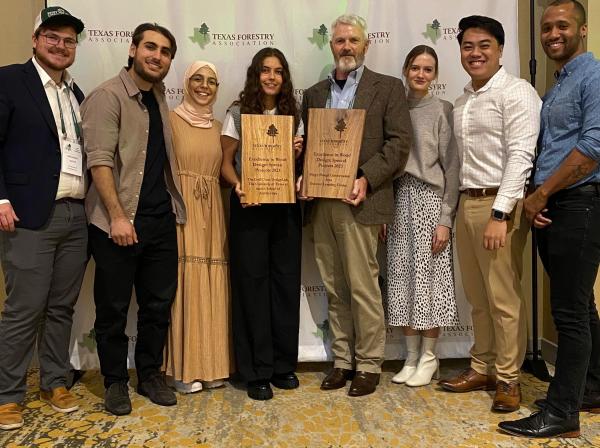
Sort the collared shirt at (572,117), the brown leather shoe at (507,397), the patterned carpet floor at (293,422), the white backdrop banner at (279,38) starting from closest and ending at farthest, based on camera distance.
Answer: the collared shirt at (572,117), the patterned carpet floor at (293,422), the brown leather shoe at (507,397), the white backdrop banner at (279,38)

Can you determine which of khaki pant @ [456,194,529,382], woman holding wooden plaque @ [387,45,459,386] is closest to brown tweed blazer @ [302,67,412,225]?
woman holding wooden plaque @ [387,45,459,386]

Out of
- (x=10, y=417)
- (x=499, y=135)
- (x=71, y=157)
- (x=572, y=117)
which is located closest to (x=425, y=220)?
(x=499, y=135)

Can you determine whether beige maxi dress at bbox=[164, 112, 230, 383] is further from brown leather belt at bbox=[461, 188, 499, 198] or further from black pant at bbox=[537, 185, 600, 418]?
black pant at bbox=[537, 185, 600, 418]

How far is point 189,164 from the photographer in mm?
2480

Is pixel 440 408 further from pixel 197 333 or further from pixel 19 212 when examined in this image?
pixel 19 212

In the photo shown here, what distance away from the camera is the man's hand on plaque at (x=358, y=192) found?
7.79 ft

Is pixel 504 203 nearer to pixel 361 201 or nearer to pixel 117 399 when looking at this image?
pixel 361 201

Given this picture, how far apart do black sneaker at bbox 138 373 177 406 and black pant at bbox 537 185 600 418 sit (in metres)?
1.67

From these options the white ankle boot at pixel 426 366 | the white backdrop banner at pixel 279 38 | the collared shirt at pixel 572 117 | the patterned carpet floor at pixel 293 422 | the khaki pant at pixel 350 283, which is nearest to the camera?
the collared shirt at pixel 572 117

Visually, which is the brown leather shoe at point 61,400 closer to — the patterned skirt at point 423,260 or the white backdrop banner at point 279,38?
the white backdrop banner at point 279,38

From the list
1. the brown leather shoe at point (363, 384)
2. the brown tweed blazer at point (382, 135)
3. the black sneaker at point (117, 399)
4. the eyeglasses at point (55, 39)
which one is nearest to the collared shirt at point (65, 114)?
the eyeglasses at point (55, 39)

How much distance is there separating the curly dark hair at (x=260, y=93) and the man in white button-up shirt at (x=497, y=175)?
80 cm

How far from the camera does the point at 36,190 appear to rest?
2156 millimetres

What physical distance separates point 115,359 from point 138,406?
0.25m
